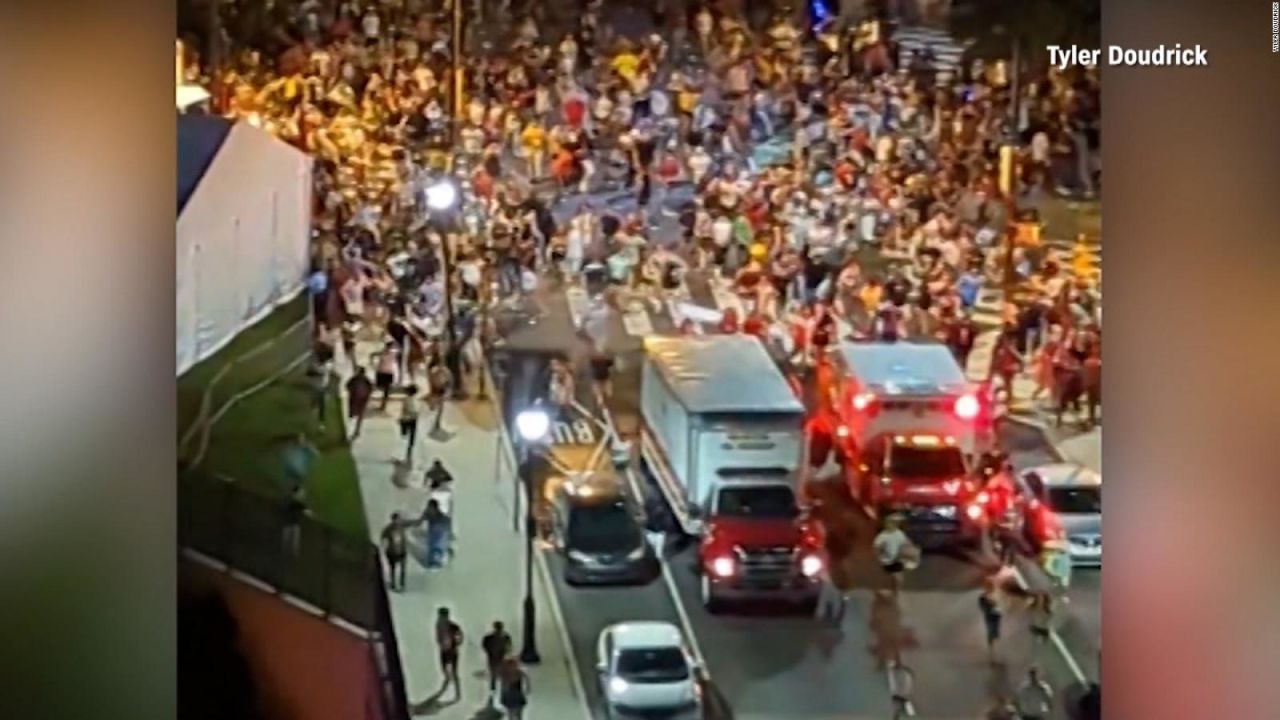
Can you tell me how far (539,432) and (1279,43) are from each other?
3.98 ft

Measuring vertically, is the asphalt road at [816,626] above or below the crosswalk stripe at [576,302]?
below

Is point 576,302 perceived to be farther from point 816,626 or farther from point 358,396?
point 816,626

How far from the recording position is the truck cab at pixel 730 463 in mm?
2396

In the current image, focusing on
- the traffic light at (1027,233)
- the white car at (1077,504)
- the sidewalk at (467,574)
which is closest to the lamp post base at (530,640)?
the sidewalk at (467,574)

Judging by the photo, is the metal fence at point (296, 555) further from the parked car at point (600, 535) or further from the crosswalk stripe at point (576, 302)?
the crosswalk stripe at point (576, 302)

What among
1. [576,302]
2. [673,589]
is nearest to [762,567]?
[673,589]

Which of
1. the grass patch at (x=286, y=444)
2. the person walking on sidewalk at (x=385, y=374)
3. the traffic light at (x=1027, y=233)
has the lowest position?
the grass patch at (x=286, y=444)

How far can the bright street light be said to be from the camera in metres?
2.41

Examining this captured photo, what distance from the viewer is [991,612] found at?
2430 millimetres

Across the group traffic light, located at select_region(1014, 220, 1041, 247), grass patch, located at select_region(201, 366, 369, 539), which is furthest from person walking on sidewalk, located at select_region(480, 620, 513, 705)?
traffic light, located at select_region(1014, 220, 1041, 247)

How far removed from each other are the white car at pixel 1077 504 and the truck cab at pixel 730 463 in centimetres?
35

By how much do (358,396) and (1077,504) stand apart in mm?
1047

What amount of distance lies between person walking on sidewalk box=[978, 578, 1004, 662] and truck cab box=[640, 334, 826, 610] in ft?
0.78

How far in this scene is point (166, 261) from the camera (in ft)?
7.82
